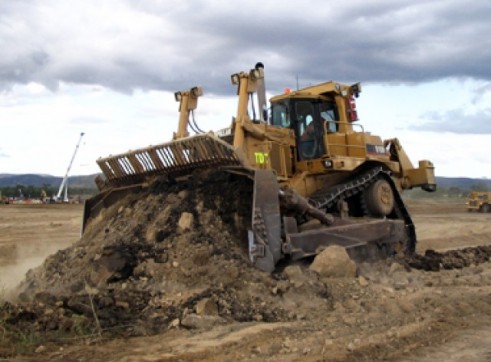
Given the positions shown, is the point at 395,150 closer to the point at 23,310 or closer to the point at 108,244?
the point at 108,244

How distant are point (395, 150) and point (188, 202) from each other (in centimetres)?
572

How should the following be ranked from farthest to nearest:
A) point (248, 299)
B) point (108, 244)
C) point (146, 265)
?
point (108, 244) → point (146, 265) → point (248, 299)

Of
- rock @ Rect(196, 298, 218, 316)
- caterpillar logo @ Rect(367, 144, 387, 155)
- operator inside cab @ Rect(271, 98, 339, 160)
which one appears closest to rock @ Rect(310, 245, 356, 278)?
rock @ Rect(196, 298, 218, 316)

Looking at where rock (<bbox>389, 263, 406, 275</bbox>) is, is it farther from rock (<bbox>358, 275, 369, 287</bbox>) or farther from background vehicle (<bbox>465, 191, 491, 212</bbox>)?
background vehicle (<bbox>465, 191, 491, 212</bbox>)

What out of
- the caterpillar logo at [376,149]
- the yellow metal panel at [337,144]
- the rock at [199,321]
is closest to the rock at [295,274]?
the rock at [199,321]

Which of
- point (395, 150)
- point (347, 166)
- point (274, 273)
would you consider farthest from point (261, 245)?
point (395, 150)

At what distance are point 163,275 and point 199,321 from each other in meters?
1.28

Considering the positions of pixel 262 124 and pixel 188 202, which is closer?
pixel 188 202

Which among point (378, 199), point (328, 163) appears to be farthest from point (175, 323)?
point (378, 199)

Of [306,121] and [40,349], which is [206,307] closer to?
[40,349]

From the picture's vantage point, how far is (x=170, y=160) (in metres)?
9.11

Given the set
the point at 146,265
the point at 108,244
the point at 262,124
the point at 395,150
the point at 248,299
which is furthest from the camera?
the point at 395,150

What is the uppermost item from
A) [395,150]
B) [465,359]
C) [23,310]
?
[395,150]

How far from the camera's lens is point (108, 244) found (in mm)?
8094
